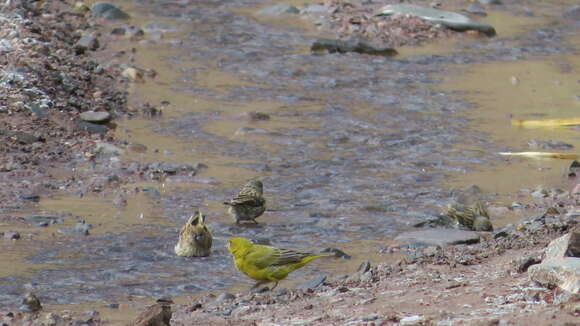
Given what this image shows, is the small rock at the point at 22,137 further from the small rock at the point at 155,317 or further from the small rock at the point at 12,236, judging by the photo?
the small rock at the point at 155,317

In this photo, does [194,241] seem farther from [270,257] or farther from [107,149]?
[107,149]

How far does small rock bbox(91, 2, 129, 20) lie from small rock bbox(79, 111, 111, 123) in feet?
16.2

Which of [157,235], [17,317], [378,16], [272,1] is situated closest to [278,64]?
[378,16]


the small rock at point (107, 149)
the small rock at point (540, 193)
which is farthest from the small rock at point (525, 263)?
the small rock at point (107, 149)

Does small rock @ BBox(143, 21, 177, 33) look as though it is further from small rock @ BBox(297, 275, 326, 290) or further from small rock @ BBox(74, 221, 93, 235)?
small rock @ BBox(297, 275, 326, 290)

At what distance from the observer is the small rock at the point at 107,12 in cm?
1550

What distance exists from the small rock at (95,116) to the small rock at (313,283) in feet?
14.9

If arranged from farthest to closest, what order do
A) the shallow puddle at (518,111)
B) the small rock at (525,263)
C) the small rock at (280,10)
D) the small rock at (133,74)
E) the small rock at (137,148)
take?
the small rock at (280,10)
the small rock at (133,74)
the small rock at (137,148)
the shallow puddle at (518,111)
the small rock at (525,263)

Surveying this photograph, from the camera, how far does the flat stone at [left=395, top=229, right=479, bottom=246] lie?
298 inches

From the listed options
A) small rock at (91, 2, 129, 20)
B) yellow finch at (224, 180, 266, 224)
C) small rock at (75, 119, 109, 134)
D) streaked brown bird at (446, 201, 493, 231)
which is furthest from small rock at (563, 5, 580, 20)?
yellow finch at (224, 180, 266, 224)

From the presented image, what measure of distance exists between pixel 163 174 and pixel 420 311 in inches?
171

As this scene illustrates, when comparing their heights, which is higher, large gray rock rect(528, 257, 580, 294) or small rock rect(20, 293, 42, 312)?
large gray rock rect(528, 257, 580, 294)

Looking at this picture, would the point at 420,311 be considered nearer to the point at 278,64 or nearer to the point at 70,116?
the point at 70,116

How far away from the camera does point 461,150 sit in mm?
10484
